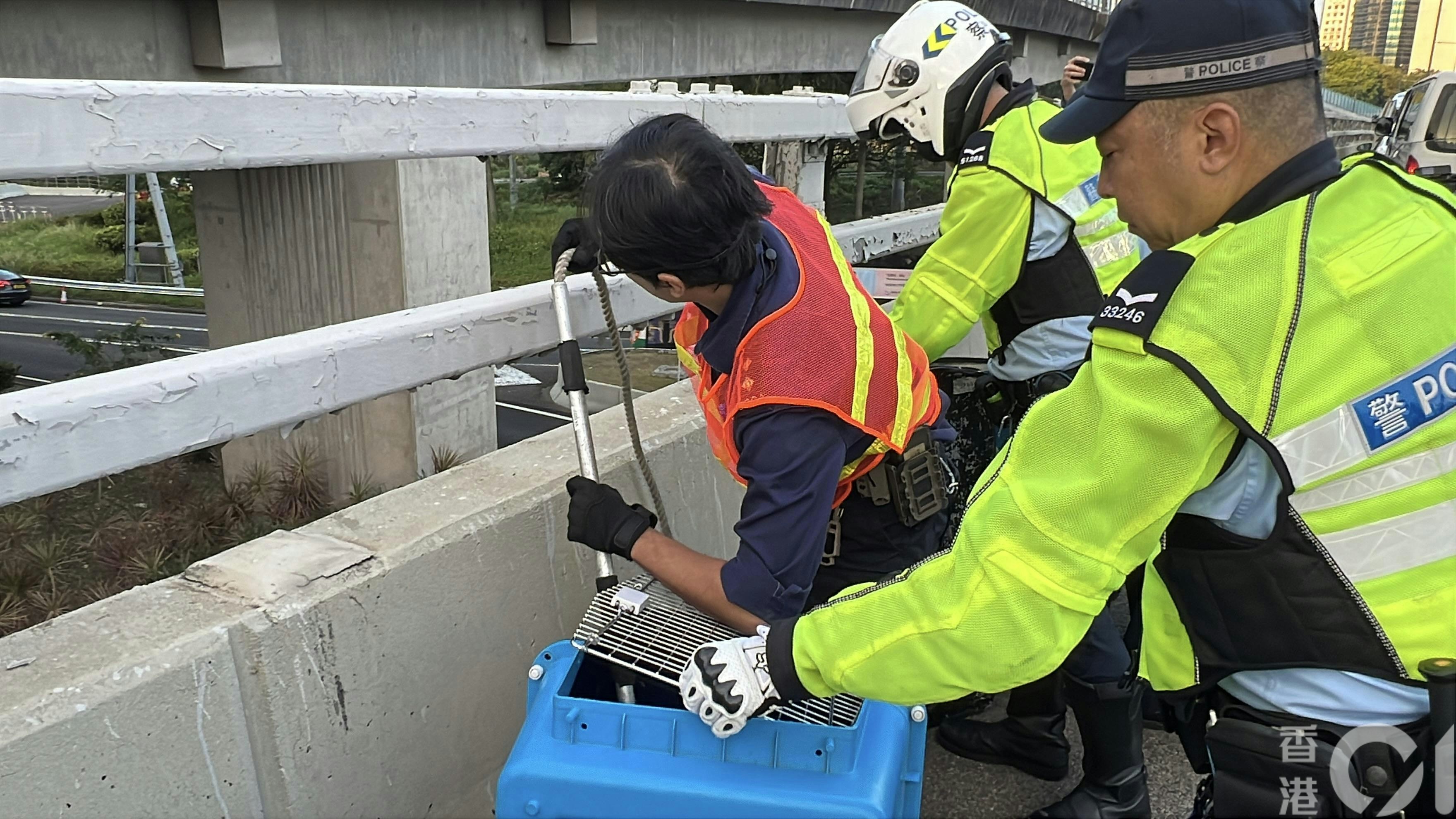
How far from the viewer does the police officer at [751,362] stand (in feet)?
6.73

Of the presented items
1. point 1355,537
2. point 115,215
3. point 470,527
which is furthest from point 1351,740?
point 115,215

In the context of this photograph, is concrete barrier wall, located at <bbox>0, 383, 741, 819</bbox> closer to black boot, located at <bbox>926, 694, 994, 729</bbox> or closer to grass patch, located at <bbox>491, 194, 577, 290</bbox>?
black boot, located at <bbox>926, 694, 994, 729</bbox>

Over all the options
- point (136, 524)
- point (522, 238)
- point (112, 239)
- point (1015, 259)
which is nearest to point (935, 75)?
point (1015, 259)

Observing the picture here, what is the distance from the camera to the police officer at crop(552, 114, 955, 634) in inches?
80.8

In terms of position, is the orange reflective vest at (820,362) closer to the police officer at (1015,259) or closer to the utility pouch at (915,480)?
the utility pouch at (915,480)

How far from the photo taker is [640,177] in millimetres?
2043

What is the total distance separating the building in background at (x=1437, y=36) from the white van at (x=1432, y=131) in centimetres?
8375

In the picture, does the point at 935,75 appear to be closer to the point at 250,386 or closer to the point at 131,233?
the point at 250,386

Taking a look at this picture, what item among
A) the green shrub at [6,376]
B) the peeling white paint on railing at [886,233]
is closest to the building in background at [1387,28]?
the green shrub at [6,376]

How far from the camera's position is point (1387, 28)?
93.8 metres

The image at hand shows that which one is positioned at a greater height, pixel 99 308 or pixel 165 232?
pixel 165 232

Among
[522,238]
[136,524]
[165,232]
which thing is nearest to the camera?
[136,524]

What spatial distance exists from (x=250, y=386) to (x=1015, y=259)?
6.75 ft

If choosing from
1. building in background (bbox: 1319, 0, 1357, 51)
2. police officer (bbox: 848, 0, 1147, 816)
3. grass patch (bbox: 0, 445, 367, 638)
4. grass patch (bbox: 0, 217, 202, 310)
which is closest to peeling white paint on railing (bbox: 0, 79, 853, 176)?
police officer (bbox: 848, 0, 1147, 816)
